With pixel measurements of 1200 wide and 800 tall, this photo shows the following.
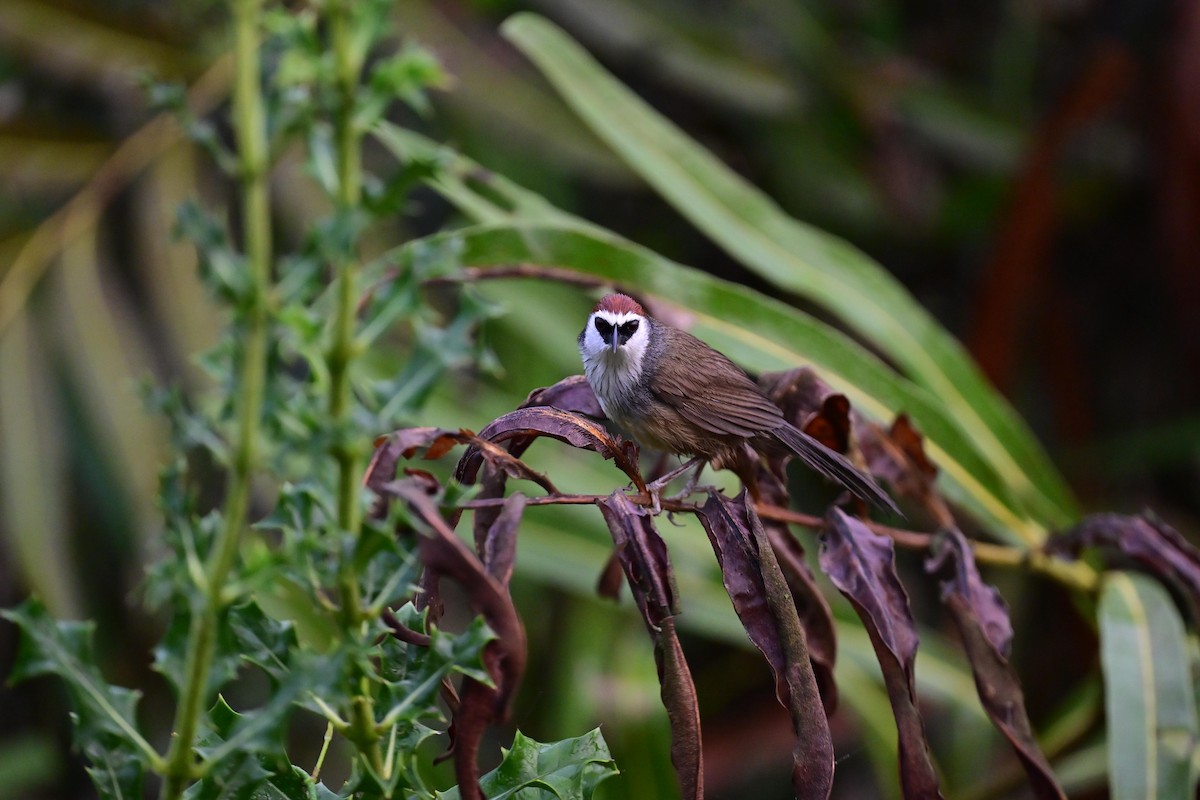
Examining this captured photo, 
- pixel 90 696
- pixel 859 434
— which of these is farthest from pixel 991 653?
pixel 90 696

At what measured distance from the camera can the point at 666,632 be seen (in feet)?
2.91

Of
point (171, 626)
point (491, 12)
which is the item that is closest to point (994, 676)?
point (171, 626)

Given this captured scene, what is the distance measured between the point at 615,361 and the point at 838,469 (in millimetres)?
431

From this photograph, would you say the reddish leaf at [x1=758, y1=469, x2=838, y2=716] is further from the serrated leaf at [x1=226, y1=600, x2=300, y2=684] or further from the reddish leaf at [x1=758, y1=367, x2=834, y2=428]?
the serrated leaf at [x1=226, y1=600, x2=300, y2=684]

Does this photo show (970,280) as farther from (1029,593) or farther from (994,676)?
(994,676)

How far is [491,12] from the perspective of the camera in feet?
11.3

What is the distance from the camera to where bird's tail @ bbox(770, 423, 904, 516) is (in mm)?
1291

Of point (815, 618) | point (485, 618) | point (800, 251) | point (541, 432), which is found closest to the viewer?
point (485, 618)

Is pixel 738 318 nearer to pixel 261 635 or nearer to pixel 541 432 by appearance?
pixel 541 432

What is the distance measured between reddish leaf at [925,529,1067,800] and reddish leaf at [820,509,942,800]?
0.47 ft

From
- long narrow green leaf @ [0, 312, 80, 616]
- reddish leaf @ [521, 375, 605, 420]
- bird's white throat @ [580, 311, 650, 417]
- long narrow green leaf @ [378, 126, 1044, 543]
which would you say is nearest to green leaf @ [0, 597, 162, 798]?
reddish leaf @ [521, 375, 605, 420]

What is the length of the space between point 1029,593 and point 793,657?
2.55 meters

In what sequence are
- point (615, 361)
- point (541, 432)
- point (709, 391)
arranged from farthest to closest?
1. point (615, 361)
2. point (709, 391)
3. point (541, 432)

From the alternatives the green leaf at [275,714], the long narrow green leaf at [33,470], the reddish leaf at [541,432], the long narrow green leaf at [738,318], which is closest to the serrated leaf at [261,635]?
the green leaf at [275,714]
